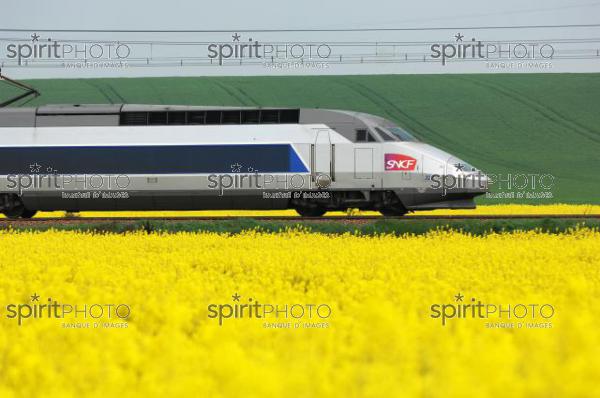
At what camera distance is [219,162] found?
26.0m

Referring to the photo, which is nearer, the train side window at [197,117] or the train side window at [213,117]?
the train side window at [213,117]

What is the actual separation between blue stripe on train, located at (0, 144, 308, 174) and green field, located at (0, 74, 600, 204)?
31.5 metres

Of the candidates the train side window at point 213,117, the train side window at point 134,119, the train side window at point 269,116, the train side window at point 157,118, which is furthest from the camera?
the train side window at point 134,119

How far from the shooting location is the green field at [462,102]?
202ft

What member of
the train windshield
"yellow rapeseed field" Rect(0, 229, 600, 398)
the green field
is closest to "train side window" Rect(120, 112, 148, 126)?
the train windshield

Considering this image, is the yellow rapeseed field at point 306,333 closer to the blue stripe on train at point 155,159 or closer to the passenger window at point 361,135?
the blue stripe on train at point 155,159

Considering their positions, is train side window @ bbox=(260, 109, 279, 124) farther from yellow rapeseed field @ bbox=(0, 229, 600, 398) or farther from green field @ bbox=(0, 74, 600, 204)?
green field @ bbox=(0, 74, 600, 204)

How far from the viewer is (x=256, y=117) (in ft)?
85.9

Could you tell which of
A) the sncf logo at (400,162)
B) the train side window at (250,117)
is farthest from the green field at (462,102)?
the train side window at (250,117)

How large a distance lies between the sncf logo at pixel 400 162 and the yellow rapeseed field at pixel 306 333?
13.3m

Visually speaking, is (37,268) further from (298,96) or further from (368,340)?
(298,96)

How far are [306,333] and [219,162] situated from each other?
20787 millimetres

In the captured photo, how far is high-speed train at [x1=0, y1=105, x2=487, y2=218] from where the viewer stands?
25344 mm

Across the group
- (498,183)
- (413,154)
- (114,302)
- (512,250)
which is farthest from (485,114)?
(114,302)
